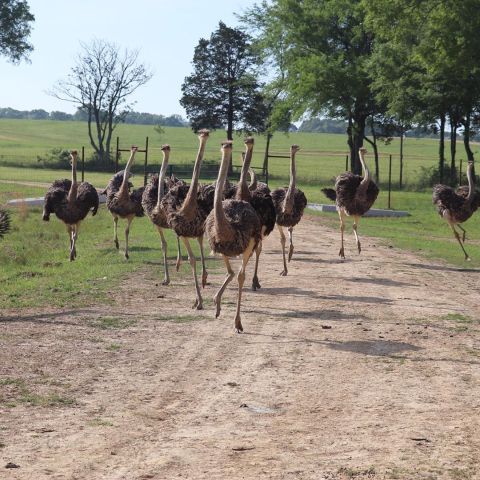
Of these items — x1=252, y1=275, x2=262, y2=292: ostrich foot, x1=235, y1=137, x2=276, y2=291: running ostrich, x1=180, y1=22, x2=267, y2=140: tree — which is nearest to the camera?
x1=235, y1=137, x2=276, y2=291: running ostrich

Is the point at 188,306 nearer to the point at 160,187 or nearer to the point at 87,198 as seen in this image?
the point at 160,187

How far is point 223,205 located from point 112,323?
6.25ft

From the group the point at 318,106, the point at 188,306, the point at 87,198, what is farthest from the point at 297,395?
the point at 318,106

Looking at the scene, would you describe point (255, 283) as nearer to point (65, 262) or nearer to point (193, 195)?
point (193, 195)

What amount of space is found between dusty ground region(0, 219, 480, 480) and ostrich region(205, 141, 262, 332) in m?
0.88

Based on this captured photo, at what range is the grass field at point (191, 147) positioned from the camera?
2968 inches

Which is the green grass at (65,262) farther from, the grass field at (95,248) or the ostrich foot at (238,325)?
the ostrich foot at (238,325)

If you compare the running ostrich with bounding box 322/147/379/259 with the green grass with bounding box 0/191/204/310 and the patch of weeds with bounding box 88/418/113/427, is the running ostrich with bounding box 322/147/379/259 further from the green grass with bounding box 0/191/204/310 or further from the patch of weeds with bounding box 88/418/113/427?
the patch of weeds with bounding box 88/418/113/427

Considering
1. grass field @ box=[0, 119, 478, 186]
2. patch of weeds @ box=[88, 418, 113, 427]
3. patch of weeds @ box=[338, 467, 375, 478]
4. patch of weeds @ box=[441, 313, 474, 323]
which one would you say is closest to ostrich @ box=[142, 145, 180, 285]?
patch of weeds @ box=[441, 313, 474, 323]

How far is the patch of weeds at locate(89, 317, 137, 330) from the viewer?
1165 cm

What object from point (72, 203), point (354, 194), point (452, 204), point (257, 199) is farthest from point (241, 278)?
point (452, 204)

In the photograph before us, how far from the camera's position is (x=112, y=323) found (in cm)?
1188

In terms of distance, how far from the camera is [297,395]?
8594mm

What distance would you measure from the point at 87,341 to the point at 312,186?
146ft
